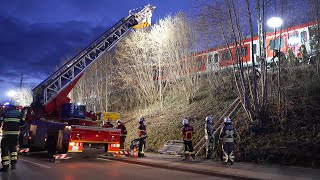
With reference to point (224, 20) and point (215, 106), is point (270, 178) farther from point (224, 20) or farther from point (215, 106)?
point (215, 106)

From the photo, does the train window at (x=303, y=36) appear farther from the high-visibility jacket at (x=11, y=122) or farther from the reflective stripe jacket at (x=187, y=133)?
the high-visibility jacket at (x=11, y=122)

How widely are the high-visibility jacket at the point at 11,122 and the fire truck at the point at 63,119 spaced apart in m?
2.72

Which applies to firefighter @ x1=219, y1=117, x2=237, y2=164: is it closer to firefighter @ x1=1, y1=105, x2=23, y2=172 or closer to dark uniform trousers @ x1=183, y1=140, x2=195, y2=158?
dark uniform trousers @ x1=183, y1=140, x2=195, y2=158

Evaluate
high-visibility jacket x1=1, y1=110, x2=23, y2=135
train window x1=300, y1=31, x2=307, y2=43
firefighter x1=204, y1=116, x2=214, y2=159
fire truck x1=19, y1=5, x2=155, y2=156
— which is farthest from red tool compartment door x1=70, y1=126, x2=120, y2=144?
train window x1=300, y1=31, x2=307, y2=43

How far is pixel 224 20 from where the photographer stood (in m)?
15.2

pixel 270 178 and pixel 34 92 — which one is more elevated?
pixel 34 92

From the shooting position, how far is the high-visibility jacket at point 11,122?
9898mm

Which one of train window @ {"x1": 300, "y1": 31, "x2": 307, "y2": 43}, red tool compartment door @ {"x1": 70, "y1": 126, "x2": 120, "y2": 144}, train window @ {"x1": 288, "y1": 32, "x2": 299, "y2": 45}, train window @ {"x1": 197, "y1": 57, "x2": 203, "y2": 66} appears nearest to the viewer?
red tool compartment door @ {"x1": 70, "y1": 126, "x2": 120, "y2": 144}

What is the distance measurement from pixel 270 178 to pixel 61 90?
9544 millimetres

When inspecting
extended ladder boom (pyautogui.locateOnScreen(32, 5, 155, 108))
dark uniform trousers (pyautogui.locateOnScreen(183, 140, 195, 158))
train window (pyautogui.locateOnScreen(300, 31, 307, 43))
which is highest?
train window (pyautogui.locateOnScreen(300, 31, 307, 43))

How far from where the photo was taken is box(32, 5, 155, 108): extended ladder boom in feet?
47.9

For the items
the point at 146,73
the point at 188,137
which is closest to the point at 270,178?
the point at 188,137

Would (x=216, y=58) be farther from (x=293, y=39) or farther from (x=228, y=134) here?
(x=228, y=134)

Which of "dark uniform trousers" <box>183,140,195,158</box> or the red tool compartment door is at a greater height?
the red tool compartment door
